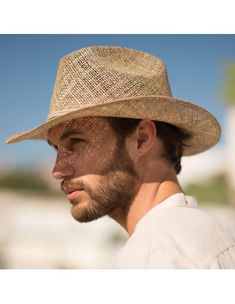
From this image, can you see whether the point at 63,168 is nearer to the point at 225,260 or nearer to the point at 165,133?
the point at 165,133

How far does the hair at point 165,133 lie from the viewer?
1.97m

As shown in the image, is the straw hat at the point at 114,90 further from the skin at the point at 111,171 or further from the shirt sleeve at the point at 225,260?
the shirt sleeve at the point at 225,260

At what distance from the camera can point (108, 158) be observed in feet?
6.40

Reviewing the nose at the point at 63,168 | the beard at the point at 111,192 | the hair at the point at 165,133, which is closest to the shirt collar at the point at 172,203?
the beard at the point at 111,192

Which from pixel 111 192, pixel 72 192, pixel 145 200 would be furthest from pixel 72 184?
pixel 145 200

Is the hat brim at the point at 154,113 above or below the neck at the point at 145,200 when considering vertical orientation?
above

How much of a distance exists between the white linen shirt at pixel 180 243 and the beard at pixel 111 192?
0.64 ft

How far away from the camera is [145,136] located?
197 cm
